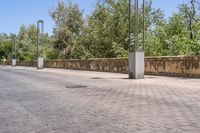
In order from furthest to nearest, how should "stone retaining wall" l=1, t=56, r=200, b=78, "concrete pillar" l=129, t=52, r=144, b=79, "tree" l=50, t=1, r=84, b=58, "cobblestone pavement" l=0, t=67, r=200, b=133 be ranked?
"tree" l=50, t=1, r=84, b=58 → "stone retaining wall" l=1, t=56, r=200, b=78 → "concrete pillar" l=129, t=52, r=144, b=79 → "cobblestone pavement" l=0, t=67, r=200, b=133

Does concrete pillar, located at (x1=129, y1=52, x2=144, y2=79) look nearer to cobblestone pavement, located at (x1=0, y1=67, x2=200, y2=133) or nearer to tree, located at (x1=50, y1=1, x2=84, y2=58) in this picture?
cobblestone pavement, located at (x1=0, y1=67, x2=200, y2=133)

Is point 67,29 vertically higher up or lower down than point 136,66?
higher up

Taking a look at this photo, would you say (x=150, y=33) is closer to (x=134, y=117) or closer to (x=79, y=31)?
(x=79, y=31)

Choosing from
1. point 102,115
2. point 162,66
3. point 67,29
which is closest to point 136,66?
point 162,66

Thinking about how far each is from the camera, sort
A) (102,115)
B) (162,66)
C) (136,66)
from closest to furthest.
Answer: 1. (102,115)
2. (136,66)
3. (162,66)

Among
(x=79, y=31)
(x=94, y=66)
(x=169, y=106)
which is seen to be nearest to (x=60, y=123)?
(x=169, y=106)

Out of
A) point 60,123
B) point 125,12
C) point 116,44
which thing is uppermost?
point 125,12

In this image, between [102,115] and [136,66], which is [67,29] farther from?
[102,115]

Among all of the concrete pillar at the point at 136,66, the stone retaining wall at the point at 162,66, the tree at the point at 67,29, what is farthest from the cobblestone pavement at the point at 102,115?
the tree at the point at 67,29

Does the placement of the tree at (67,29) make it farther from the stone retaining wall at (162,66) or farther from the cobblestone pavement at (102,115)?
the cobblestone pavement at (102,115)

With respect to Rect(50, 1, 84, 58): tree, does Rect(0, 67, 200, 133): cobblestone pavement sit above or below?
below

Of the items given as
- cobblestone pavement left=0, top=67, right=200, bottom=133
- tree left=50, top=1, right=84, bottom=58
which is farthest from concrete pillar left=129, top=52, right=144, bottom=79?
tree left=50, top=1, right=84, bottom=58

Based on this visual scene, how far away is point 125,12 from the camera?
57188 mm

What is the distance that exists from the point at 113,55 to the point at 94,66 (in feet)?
57.4
